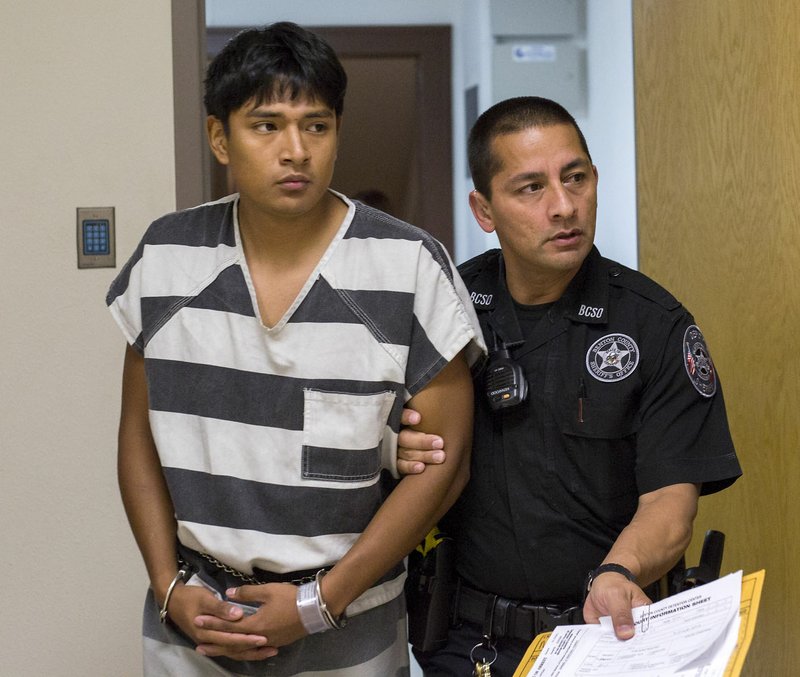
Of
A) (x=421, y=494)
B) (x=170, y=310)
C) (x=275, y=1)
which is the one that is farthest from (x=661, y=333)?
(x=275, y=1)

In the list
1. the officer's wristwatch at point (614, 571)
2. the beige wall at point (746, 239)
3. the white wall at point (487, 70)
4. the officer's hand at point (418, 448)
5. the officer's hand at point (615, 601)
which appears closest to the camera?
the officer's hand at point (615, 601)

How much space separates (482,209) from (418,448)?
48cm

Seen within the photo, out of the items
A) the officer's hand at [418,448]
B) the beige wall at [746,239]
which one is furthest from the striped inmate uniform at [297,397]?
the beige wall at [746,239]

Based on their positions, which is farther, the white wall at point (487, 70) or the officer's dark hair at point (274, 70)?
the white wall at point (487, 70)

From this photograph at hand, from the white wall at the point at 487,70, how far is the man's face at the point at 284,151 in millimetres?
1936

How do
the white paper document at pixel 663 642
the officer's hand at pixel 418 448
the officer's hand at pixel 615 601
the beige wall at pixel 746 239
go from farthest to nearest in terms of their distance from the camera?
the beige wall at pixel 746 239 < the officer's hand at pixel 418 448 < the officer's hand at pixel 615 601 < the white paper document at pixel 663 642

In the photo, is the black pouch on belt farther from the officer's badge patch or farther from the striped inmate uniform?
the officer's badge patch

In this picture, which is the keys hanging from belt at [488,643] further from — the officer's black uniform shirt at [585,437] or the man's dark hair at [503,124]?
the man's dark hair at [503,124]

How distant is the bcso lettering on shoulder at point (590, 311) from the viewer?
143 centimetres

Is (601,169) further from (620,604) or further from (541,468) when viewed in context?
(620,604)

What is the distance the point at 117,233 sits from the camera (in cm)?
197

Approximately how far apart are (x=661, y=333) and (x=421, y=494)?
42 centimetres

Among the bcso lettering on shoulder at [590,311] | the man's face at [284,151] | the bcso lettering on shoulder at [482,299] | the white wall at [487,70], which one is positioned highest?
the white wall at [487,70]

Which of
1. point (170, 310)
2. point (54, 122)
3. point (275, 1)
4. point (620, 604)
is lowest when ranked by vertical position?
point (620, 604)
